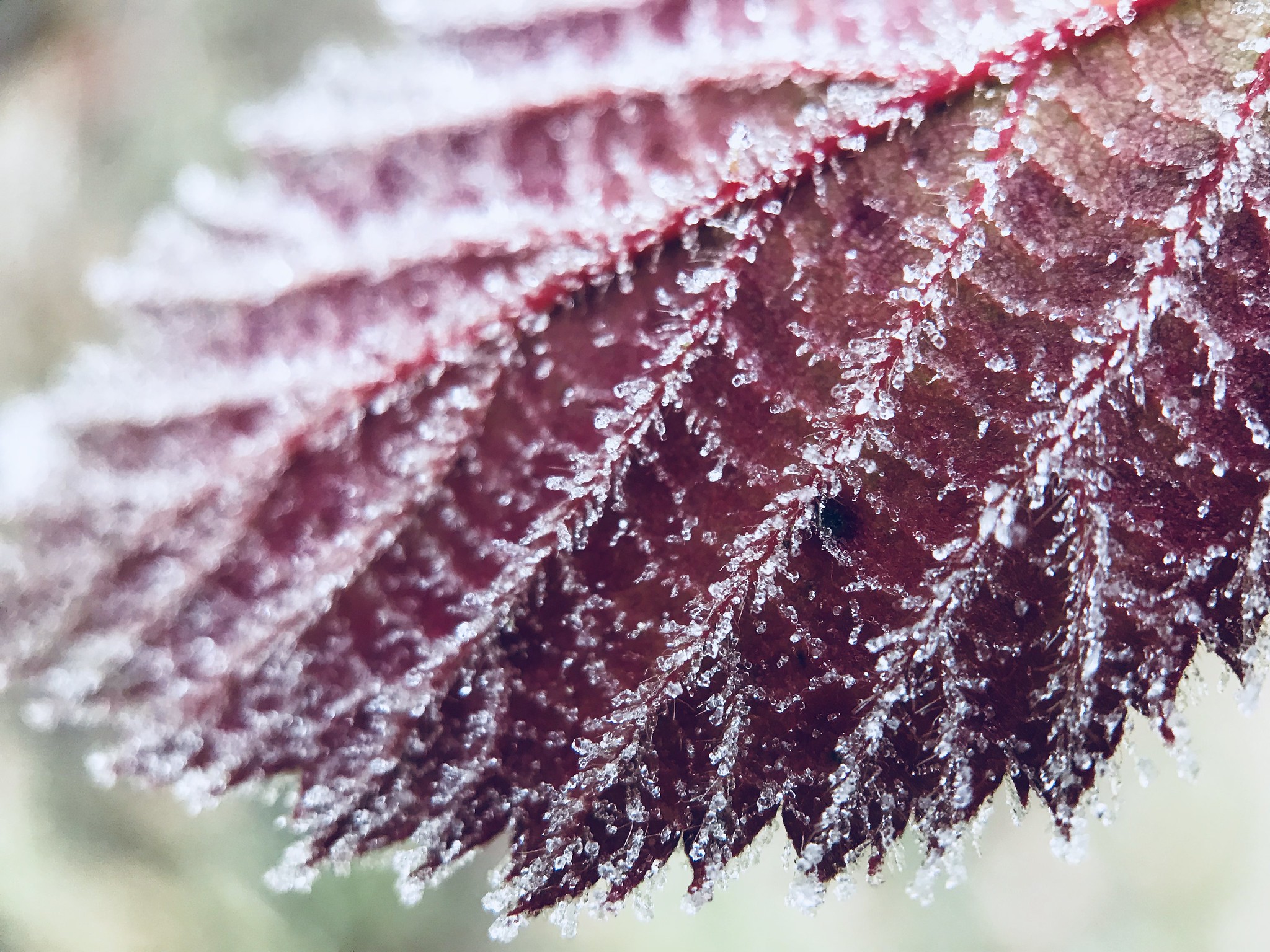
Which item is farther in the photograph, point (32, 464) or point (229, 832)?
point (229, 832)

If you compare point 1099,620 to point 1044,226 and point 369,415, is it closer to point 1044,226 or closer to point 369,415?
point 1044,226

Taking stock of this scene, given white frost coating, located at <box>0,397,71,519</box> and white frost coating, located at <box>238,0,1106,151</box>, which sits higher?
white frost coating, located at <box>238,0,1106,151</box>

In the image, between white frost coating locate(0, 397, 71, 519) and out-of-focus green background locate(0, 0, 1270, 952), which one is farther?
out-of-focus green background locate(0, 0, 1270, 952)

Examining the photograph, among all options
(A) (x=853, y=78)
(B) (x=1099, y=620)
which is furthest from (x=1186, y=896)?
(A) (x=853, y=78)

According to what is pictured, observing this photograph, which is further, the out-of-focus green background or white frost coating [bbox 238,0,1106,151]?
the out-of-focus green background

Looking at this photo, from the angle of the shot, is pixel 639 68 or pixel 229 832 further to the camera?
pixel 229 832

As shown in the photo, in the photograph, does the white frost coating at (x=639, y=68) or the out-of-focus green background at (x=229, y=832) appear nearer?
the white frost coating at (x=639, y=68)

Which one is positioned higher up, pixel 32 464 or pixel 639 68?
pixel 639 68

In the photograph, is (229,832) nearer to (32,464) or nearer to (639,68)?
(32,464)

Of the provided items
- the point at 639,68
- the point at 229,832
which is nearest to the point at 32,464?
the point at 639,68
